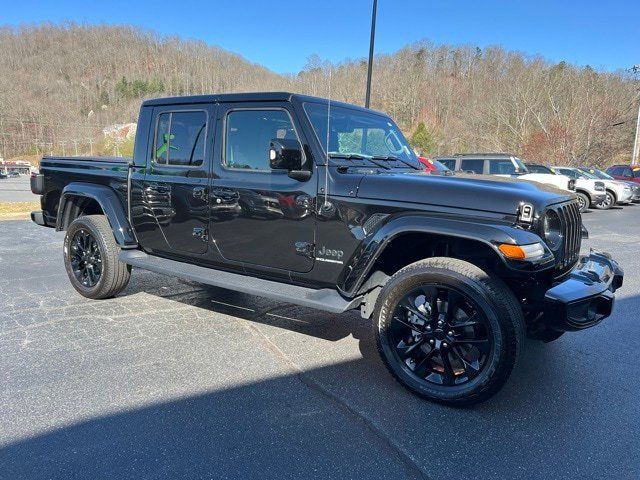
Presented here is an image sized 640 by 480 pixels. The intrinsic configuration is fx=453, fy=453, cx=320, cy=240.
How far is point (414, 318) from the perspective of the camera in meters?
2.97

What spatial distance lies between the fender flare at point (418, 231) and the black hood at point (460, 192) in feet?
0.40

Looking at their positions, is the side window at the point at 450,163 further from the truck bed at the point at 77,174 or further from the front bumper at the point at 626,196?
the truck bed at the point at 77,174

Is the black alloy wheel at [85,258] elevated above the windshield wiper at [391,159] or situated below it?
below

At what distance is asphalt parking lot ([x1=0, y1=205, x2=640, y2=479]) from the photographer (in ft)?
7.50

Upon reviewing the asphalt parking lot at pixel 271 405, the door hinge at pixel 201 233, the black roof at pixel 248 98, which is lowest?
the asphalt parking lot at pixel 271 405

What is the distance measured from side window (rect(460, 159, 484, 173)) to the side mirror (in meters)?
12.3

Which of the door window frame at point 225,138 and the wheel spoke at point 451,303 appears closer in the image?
the wheel spoke at point 451,303

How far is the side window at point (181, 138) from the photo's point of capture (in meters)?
3.95

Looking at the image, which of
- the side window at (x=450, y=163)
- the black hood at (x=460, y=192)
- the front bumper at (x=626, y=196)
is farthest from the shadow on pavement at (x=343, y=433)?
the front bumper at (x=626, y=196)

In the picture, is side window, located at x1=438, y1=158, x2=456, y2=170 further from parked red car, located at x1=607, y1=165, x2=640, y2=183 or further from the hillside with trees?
parked red car, located at x1=607, y1=165, x2=640, y2=183

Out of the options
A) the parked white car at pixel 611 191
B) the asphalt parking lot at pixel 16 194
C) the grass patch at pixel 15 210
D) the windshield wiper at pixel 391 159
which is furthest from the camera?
the asphalt parking lot at pixel 16 194

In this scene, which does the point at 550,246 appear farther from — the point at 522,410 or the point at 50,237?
the point at 50,237

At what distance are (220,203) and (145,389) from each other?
1.52m

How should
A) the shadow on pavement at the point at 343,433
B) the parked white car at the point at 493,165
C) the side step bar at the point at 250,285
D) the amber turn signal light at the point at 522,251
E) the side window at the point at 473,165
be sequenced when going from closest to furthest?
the shadow on pavement at the point at 343,433 < the amber turn signal light at the point at 522,251 < the side step bar at the point at 250,285 < the parked white car at the point at 493,165 < the side window at the point at 473,165
